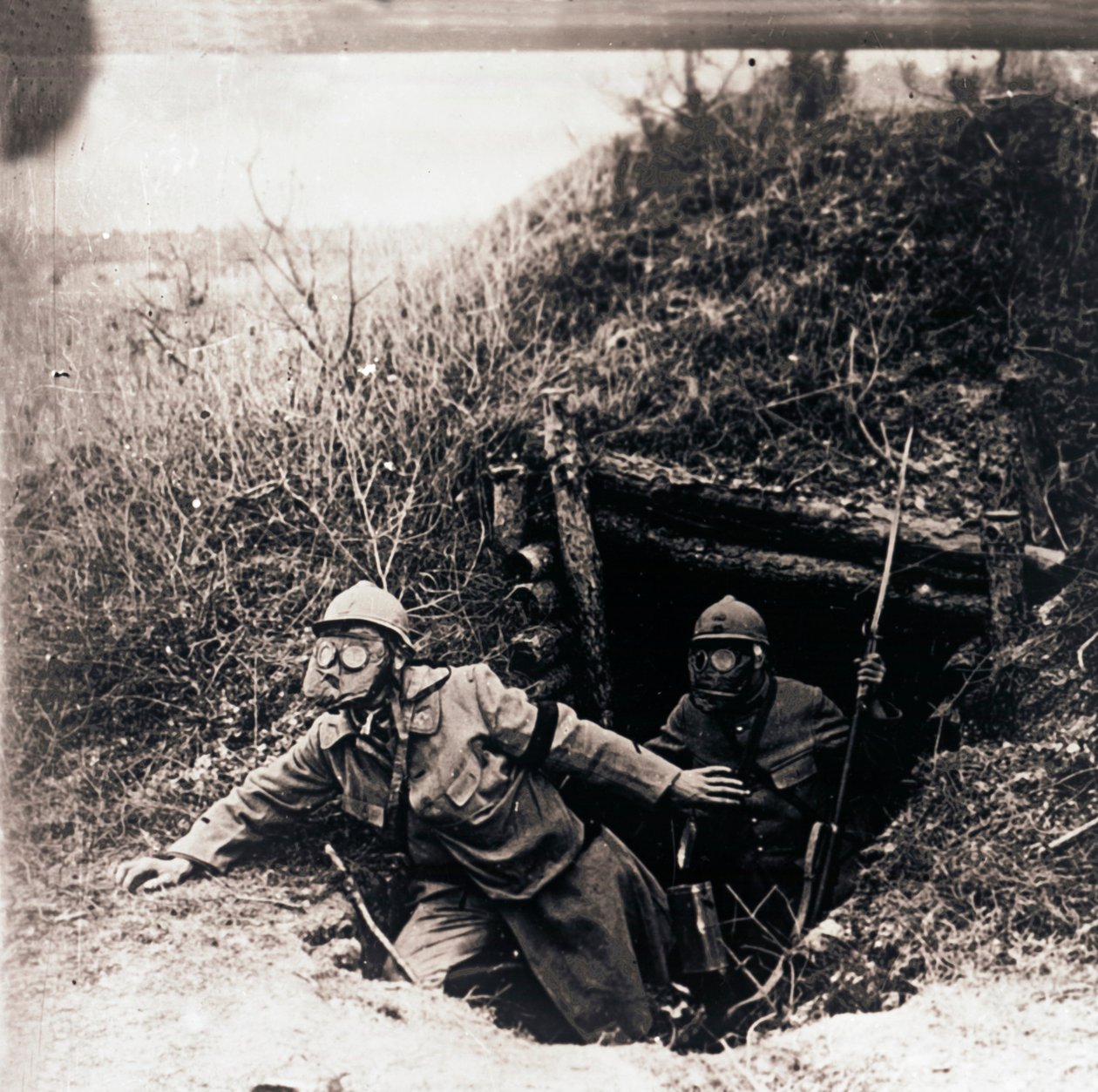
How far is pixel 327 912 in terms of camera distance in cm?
422

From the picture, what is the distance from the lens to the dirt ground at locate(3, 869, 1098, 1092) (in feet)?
13.4

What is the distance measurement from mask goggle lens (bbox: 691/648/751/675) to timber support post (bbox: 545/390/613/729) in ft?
1.21

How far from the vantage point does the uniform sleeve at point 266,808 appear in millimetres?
4254

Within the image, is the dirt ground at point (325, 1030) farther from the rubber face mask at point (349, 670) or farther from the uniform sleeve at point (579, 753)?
the uniform sleeve at point (579, 753)

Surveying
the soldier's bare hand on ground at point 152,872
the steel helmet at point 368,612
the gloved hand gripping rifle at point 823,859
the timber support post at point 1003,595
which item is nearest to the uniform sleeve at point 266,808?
the soldier's bare hand on ground at point 152,872

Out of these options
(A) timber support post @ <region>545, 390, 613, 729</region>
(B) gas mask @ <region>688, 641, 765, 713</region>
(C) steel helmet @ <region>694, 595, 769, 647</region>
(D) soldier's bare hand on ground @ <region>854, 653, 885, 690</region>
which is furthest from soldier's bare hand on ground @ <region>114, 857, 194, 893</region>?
(D) soldier's bare hand on ground @ <region>854, 653, 885, 690</region>

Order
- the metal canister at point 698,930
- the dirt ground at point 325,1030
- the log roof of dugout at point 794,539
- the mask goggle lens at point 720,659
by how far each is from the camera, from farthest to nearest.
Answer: the log roof of dugout at point 794,539, the mask goggle lens at point 720,659, the metal canister at point 698,930, the dirt ground at point 325,1030

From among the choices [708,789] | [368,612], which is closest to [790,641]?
[708,789]

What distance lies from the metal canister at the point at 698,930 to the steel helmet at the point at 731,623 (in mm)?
966

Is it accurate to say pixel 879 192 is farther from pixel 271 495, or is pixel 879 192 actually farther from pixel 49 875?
pixel 49 875

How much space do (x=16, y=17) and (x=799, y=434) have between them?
3867 mm

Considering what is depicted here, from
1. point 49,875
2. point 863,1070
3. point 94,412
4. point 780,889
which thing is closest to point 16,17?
point 94,412

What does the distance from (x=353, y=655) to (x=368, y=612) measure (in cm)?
18

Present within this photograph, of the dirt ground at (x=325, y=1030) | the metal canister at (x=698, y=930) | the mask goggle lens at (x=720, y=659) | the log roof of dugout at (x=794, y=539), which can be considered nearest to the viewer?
the dirt ground at (x=325, y=1030)
